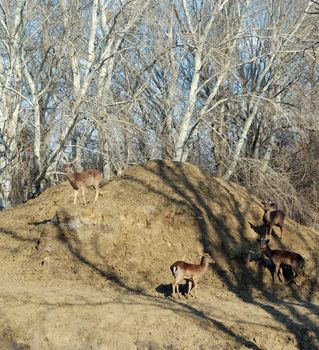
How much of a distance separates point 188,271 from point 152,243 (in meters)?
1.75

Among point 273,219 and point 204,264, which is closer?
point 204,264

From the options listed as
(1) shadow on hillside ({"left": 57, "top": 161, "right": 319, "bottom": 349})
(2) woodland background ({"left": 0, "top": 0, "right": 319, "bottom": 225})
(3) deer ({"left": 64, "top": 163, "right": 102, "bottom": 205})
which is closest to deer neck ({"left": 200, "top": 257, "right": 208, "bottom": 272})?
(1) shadow on hillside ({"left": 57, "top": 161, "right": 319, "bottom": 349})

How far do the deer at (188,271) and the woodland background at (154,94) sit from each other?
5.49m

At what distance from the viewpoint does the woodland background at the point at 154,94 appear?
55.5 feet

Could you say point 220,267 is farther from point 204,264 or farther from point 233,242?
point 204,264

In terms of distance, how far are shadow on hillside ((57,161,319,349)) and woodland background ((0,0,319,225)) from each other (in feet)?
8.63

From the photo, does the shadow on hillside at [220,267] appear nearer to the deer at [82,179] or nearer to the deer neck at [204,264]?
the deer neck at [204,264]

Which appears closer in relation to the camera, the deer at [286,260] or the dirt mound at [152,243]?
the dirt mound at [152,243]

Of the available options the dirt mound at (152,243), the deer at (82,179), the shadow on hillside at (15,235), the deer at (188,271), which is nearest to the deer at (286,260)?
the dirt mound at (152,243)

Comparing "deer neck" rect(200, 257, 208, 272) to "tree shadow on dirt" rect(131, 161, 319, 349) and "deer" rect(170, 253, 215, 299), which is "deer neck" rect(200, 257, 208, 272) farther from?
"tree shadow on dirt" rect(131, 161, 319, 349)

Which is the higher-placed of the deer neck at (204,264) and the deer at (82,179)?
the deer at (82,179)

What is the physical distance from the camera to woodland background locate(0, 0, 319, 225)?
55.5ft

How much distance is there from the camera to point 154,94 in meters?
20.2

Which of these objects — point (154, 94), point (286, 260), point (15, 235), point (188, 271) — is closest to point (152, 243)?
point (188, 271)
